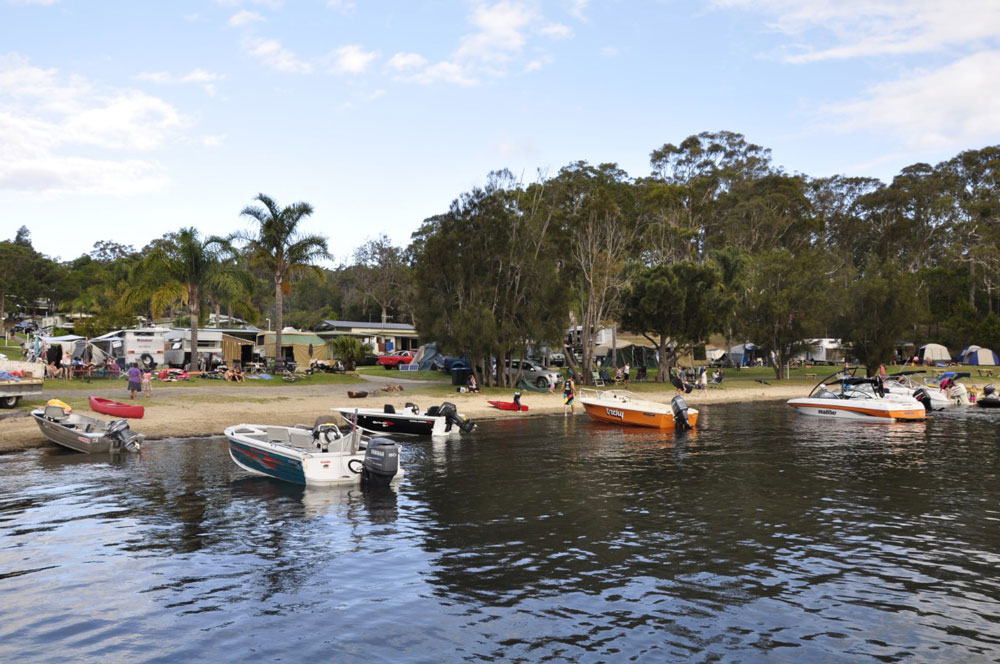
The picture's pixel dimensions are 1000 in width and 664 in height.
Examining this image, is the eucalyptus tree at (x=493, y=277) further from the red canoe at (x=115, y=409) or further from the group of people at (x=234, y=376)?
the red canoe at (x=115, y=409)

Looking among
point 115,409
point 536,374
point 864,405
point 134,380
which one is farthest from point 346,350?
point 864,405

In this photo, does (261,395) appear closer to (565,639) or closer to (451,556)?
(451,556)

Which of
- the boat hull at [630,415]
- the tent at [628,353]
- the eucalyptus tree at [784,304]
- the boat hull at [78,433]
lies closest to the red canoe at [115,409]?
the boat hull at [78,433]

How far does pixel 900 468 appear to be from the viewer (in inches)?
876

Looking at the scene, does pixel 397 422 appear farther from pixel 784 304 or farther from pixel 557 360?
pixel 557 360

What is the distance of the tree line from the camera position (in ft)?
150

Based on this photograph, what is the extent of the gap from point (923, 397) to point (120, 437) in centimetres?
3885

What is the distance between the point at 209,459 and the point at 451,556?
41.3 feet

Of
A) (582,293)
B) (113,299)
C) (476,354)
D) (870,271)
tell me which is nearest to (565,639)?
(476,354)

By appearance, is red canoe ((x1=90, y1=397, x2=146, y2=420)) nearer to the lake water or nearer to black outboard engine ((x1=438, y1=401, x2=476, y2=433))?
the lake water

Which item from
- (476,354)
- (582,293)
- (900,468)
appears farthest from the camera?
(582,293)

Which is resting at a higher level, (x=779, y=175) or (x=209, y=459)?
(x=779, y=175)

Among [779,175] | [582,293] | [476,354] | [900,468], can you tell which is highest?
[779,175]

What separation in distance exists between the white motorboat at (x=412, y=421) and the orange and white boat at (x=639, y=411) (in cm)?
811
